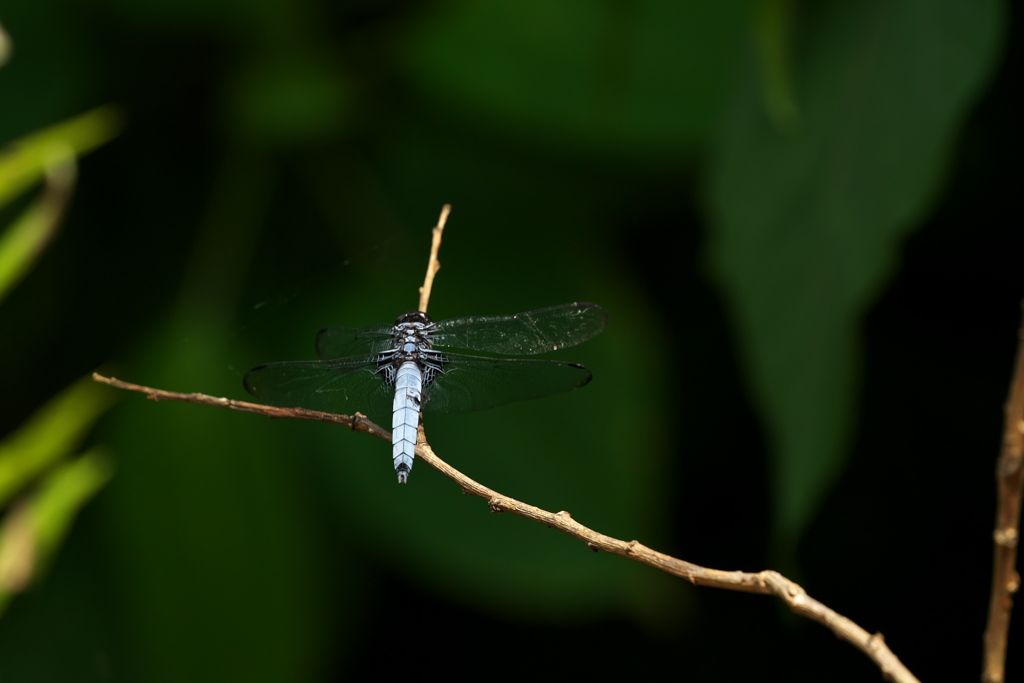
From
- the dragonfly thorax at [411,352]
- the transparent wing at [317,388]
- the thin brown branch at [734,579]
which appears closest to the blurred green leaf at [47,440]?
the transparent wing at [317,388]

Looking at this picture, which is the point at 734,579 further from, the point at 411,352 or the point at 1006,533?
the point at 411,352

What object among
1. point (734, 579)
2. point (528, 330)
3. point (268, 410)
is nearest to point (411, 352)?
point (528, 330)

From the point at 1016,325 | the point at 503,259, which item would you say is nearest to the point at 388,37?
the point at 503,259

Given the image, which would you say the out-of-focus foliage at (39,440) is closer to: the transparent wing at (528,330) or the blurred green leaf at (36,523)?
the blurred green leaf at (36,523)

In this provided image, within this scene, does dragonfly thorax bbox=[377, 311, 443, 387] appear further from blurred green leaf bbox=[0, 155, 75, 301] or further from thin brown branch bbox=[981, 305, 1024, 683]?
thin brown branch bbox=[981, 305, 1024, 683]

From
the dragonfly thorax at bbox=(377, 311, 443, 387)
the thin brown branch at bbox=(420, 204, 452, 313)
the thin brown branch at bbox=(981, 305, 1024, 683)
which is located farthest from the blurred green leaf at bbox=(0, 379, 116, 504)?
the thin brown branch at bbox=(981, 305, 1024, 683)

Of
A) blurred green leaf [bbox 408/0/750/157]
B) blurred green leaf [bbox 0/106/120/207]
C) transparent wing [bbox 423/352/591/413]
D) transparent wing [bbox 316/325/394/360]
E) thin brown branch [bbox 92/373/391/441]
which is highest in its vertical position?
blurred green leaf [bbox 408/0/750/157]

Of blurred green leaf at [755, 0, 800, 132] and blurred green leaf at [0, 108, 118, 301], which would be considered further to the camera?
blurred green leaf at [0, 108, 118, 301]
